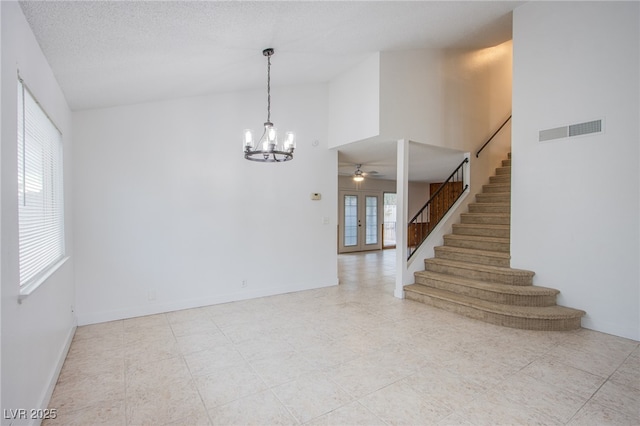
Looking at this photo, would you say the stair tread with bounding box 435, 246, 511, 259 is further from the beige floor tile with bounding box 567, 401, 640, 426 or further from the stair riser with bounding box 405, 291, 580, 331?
the beige floor tile with bounding box 567, 401, 640, 426

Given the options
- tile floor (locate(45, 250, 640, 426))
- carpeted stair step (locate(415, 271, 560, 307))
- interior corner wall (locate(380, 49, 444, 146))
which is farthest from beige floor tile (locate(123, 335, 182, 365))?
interior corner wall (locate(380, 49, 444, 146))

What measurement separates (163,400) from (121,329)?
67.9 inches

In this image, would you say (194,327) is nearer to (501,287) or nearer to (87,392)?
(87,392)

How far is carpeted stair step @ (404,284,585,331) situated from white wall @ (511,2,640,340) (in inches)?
11.1

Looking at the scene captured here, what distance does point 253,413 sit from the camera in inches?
79.0

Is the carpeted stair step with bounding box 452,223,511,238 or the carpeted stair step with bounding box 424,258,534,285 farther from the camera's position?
the carpeted stair step with bounding box 452,223,511,238

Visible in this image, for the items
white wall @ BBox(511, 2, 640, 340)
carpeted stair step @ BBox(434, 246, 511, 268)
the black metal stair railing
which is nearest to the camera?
white wall @ BBox(511, 2, 640, 340)

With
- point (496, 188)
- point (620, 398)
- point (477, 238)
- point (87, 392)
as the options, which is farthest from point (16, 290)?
point (496, 188)

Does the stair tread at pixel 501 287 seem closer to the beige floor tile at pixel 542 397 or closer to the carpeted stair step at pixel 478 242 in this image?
the carpeted stair step at pixel 478 242

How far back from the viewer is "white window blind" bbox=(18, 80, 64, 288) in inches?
75.2

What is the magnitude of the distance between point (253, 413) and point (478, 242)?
13.8 feet

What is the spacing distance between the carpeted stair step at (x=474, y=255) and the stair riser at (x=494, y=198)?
48.8 inches

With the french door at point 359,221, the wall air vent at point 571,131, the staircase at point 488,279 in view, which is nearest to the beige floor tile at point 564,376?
the staircase at point 488,279

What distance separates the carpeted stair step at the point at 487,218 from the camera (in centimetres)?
493
